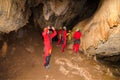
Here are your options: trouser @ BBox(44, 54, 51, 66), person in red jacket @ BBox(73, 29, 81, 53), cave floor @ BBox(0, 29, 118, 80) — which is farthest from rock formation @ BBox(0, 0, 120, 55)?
trouser @ BBox(44, 54, 51, 66)

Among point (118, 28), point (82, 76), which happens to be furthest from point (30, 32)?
point (118, 28)

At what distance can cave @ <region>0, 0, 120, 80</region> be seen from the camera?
9578mm

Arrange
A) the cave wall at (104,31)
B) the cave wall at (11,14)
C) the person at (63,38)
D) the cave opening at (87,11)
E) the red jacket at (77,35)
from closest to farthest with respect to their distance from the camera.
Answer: the cave wall at (11,14) → the cave wall at (104,31) → the red jacket at (77,35) → the person at (63,38) → the cave opening at (87,11)

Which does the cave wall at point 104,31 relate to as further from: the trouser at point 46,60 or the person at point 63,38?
the trouser at point 46,60

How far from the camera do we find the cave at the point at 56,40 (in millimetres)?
9578

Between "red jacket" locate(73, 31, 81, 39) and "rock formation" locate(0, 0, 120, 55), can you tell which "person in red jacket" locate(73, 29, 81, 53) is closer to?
"red jacket" locate(73, 31, 81, 39)

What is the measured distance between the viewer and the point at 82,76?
10008 millimetres

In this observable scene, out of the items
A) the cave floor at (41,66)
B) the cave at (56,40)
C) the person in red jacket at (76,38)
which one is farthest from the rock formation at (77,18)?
the cave floor at (41,66)

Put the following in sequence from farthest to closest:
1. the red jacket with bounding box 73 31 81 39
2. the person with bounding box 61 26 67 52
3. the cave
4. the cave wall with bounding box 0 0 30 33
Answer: the person with bounding box 61 26 67 52, the red jacket with bounding box 73 31 81 39, the cave, the cave wall with bounding box 0 0 30 33

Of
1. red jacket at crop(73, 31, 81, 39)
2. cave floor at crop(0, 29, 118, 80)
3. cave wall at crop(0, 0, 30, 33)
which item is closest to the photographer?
cave wall at crop(0, 0, 30, 33)

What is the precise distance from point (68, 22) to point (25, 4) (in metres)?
3.19

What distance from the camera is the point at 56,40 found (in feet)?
43.2

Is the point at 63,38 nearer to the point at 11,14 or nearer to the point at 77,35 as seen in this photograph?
the point at 77,35

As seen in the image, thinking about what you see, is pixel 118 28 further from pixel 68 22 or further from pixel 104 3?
pixel 68 22
